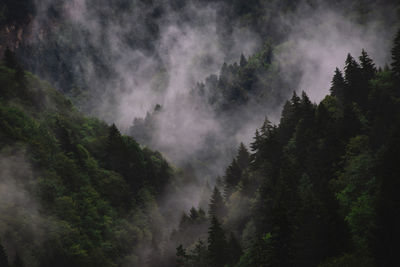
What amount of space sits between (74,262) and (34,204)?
12393mm

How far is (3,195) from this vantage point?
6812cm

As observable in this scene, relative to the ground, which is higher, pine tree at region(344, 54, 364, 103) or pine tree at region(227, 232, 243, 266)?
pine tree at region(344, 54, 364, 103)

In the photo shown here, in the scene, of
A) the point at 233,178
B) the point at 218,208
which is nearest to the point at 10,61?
the point at 233,178

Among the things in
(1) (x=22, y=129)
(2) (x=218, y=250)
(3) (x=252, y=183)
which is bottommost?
(2) (x=218, y=250)

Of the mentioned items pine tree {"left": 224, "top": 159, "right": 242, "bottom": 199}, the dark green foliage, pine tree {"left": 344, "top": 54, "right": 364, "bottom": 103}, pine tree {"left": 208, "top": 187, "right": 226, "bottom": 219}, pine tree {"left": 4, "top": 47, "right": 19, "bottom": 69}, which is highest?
pine tree {"left": 4, "top": 47, "right": 19, "bottom": 69}

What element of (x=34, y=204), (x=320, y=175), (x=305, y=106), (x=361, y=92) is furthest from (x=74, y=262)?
(x=361, y=92)

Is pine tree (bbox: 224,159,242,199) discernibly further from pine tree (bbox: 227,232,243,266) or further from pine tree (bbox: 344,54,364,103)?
pine tree (bbox: 344,54,364,103)

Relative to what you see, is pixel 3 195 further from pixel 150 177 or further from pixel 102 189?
pixel 150 177

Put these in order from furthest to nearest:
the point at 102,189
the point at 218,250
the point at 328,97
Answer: the point at 102,189 → the point at 328,97 → the point at 218,250

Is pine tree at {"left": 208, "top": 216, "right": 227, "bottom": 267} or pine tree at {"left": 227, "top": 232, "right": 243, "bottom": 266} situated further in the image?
pine tree at {"left": 227, "top": 232, "right": 243, "bottom": 266}

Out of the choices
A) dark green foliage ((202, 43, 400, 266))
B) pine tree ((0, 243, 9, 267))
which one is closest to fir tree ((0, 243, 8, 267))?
pine tree ((0, 243, 9, 267))

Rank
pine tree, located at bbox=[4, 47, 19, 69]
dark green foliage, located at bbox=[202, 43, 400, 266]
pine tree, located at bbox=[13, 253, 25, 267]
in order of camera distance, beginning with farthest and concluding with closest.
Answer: pine tree, located at bbox=[4, 47, 19, 69], pine tree, located at bbox=[13, 253, 25, 267], dark green foliage, located at bbox=[202, 43, 400, 266]

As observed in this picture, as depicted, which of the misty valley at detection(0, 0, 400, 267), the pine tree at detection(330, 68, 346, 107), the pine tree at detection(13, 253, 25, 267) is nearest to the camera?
the misty valley at detection(0, 0, 400, 267)

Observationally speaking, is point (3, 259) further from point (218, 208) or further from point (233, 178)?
point (233, 178)
